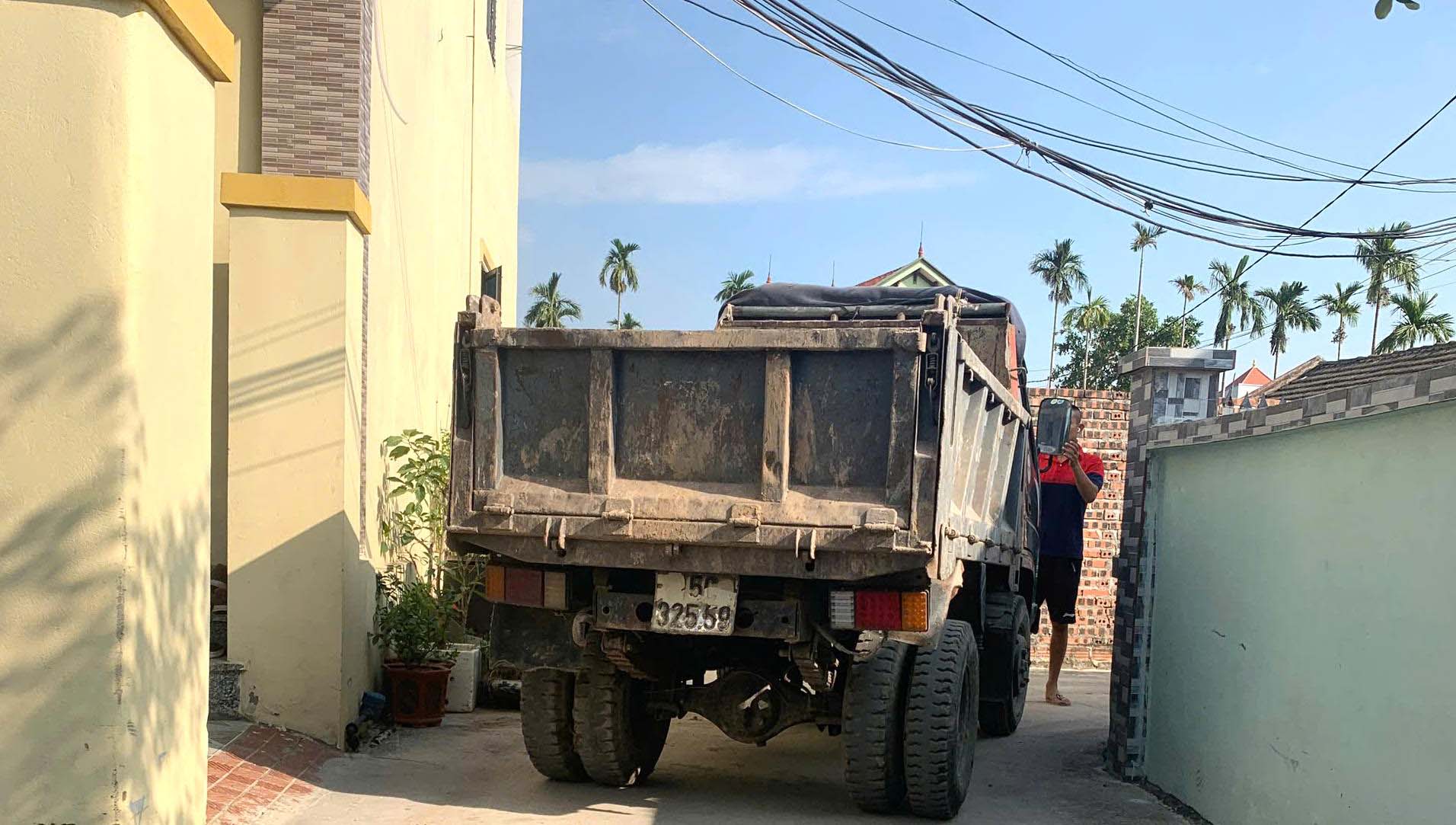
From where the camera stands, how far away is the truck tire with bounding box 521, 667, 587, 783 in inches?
250

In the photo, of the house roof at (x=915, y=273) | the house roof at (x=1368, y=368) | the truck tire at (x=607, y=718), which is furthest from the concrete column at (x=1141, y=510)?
the house roof at (x=915, y=273)

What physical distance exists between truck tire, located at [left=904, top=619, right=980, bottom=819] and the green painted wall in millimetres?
1340

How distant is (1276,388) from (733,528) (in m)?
28.1

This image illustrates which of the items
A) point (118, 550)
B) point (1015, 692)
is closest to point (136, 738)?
point (118, 550)

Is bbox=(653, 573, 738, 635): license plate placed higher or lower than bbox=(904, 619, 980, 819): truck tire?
higher

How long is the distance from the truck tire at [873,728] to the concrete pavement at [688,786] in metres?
0.30

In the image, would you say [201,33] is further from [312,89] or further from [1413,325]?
[1413,325]

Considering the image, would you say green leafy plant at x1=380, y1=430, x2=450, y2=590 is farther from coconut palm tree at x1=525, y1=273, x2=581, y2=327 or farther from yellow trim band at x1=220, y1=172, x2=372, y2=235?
coconut palm tree at x1=525, y1=273, x2=581, y2=327

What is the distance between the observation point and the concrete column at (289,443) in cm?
714

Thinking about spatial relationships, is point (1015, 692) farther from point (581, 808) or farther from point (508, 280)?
point (508, 280)

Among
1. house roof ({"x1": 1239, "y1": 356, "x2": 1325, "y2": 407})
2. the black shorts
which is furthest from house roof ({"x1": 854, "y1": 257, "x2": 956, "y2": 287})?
the black shorts

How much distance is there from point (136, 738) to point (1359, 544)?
14.8ft

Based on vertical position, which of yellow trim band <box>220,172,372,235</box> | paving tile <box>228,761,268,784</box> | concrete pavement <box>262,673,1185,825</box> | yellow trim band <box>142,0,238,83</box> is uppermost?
yellow trim band <box>142,0,238,83</box>

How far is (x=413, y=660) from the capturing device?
26.9 ft
